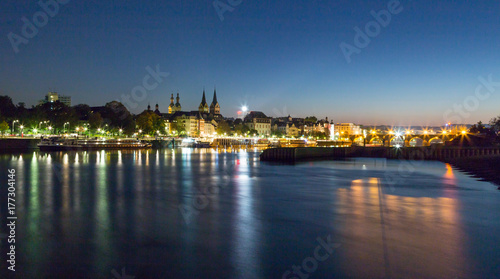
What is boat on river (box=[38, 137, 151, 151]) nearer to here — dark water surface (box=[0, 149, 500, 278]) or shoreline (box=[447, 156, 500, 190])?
dark water surface (box=[0, 149, 500, 278])

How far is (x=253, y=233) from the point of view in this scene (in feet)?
47.9

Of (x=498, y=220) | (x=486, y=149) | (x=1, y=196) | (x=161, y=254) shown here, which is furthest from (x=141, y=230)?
(x=486, y=149)

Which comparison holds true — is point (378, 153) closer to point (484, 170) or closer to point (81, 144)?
point (484, 170)

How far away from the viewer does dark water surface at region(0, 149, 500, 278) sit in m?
10.7

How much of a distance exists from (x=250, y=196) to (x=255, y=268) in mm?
13227

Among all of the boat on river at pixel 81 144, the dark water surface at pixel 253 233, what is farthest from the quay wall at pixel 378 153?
the boat on river at pixel 81 144

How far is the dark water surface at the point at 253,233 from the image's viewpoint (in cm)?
1071

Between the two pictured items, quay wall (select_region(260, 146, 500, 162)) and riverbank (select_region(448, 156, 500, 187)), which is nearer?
riverbank (select_region(448, 156, 500, 187))

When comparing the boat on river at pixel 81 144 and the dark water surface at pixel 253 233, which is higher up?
the boat on river at pixel 81 144

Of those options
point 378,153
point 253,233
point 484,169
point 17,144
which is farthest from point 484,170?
point 17,144

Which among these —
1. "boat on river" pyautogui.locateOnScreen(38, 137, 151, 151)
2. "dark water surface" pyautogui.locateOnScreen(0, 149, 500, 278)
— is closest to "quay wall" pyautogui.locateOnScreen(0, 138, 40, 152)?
"boat on river" pyautogui.locateOnScreen(38, 137, 151, 151)

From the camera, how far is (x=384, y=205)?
2075 centimetres

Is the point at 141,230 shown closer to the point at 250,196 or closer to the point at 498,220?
the point at 250,196

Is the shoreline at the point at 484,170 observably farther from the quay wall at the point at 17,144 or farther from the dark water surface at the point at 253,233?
the quay wall at the point at 17,144
